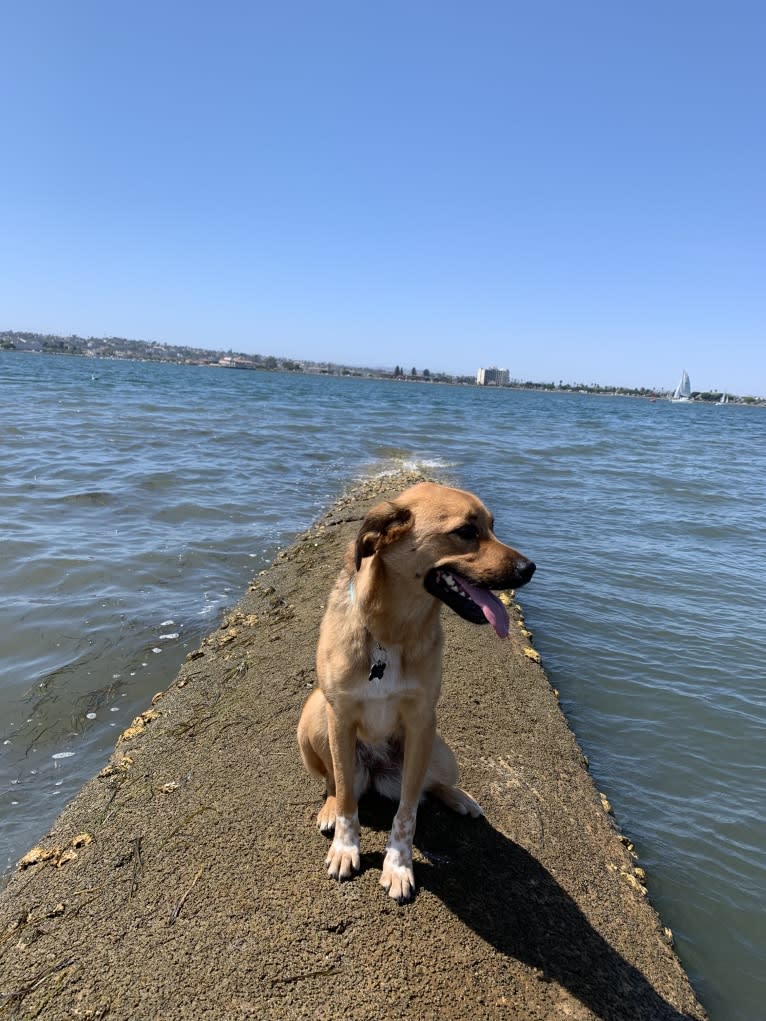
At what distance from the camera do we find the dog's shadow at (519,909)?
2.84 m

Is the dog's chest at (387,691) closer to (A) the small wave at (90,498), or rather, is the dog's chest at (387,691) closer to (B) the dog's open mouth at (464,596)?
(B) the dog's open mouth at (464,596)

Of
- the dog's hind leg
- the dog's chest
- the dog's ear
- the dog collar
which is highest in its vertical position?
the dog's ear

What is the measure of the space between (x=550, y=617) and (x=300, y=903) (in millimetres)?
5892

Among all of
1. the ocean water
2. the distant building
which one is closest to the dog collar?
the ocean water

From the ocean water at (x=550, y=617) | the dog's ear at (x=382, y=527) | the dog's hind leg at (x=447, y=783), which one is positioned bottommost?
the ocean water at (x=550, y=617)

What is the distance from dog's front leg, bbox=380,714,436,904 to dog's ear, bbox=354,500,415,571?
0.95m

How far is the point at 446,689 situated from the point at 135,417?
24454mm

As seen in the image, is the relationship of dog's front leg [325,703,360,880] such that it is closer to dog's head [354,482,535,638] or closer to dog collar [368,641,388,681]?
dog collar [368,641,388,681]

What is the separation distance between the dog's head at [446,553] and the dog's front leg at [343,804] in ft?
2.67

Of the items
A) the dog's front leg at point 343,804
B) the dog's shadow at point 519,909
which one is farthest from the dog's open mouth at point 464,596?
the dog's shadow at point 519,909

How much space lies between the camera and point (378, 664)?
9.86 feet

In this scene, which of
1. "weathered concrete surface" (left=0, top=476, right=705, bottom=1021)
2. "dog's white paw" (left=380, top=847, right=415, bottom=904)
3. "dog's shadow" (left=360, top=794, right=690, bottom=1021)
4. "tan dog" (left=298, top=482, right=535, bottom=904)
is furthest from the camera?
"dog's white paw" (left=380, top=847, right=415, bottom=904)

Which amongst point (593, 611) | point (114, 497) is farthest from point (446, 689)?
point (114, 497)

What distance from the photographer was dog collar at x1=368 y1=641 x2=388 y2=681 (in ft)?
9.85
